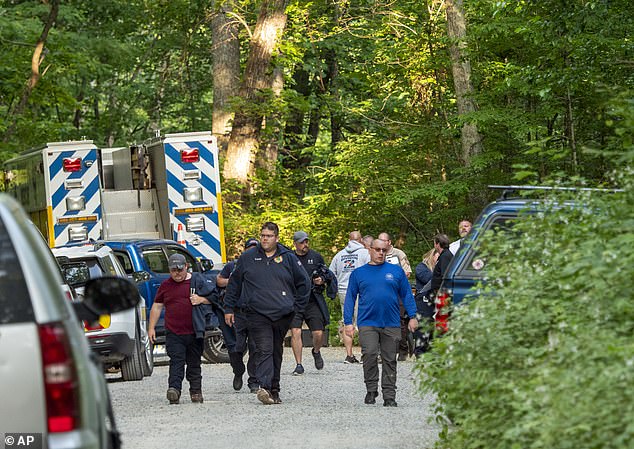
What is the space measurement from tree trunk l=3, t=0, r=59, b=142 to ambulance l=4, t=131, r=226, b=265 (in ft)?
18.7

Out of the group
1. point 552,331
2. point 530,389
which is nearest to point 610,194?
point 552,331

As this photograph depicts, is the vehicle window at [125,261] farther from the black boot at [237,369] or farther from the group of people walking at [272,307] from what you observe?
the group of people walking at [272,307]

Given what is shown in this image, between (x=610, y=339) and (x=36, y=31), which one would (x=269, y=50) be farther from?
(x=610, y=339)

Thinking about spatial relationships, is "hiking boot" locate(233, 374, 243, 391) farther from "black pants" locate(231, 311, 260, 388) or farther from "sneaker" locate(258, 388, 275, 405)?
"sneaker" locate(258, 388, 275, 405)

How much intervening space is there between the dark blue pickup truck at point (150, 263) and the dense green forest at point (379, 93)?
5.13m

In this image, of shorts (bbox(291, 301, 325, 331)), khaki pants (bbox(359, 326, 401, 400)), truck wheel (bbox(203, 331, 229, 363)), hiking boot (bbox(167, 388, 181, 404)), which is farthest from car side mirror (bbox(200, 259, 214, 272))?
khaki pants (bbox(359, 326, 401, 400))

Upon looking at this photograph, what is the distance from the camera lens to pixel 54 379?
17.3 ft

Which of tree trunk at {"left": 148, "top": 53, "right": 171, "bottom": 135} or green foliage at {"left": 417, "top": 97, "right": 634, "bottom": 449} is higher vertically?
tree trunk at {"left": 148, "top": 53, "right": 171, "bottom": 135}

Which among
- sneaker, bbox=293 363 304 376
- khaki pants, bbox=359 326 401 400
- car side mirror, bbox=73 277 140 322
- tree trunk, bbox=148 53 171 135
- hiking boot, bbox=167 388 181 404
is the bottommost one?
sneaker, bbox=293 363 304 376

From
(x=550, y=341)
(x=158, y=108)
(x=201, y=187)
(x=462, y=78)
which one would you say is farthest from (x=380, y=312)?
(x=158, y=108)

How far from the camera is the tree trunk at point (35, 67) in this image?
29188 millimetres

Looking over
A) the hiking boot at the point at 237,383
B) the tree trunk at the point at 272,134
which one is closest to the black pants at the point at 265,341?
the hiking boot at the point at 237,383

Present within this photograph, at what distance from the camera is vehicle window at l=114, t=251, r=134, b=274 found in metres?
20.4

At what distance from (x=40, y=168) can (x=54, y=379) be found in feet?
61.1
